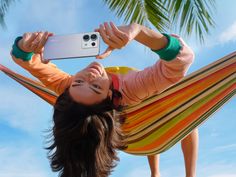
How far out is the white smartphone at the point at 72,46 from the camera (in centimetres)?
128

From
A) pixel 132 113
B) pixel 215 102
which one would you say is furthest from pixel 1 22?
pixel 215 102

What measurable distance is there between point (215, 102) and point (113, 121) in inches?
28.1

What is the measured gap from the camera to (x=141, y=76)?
1671 millimetres

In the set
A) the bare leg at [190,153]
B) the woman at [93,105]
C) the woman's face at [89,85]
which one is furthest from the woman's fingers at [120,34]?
the bare leg at [190,153]

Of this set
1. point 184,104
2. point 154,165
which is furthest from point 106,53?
point 154,165

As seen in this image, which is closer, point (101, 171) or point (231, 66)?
point (101, 171)

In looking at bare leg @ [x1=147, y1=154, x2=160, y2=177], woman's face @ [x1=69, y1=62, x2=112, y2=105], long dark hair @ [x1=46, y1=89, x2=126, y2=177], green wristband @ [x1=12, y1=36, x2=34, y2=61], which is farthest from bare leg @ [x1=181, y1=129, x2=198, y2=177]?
green wristband @ [x1=12, y1=36, x2=34, y2=61]

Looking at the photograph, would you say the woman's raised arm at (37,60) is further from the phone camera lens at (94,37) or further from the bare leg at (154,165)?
the bare leg at (154,165)

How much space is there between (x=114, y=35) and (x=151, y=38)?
0.58 feet

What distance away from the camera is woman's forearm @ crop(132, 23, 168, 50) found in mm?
1358

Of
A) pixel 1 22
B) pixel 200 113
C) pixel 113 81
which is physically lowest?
pixel 1 22

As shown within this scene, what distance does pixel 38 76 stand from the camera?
1789 millimetres

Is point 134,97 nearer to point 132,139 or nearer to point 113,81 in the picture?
point 113,81

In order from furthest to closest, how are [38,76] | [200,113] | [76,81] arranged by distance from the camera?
[200,113] → [38,76] → [76,81]
